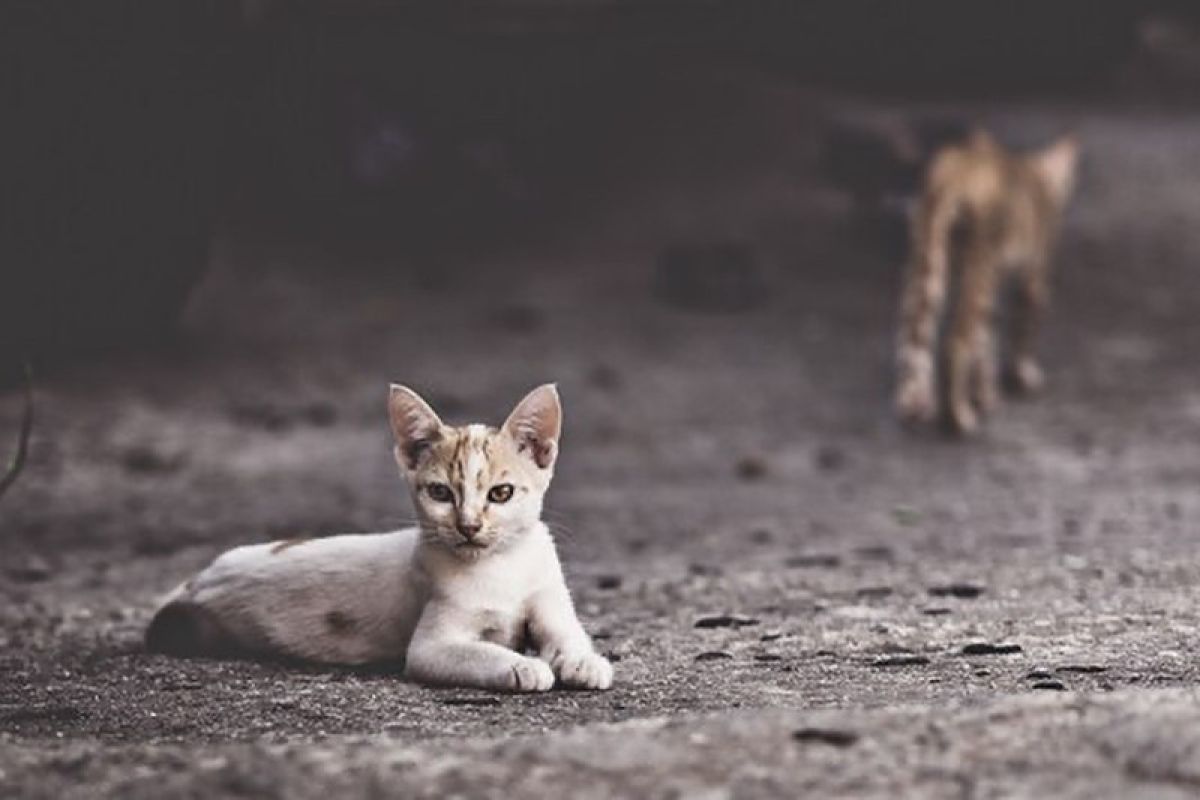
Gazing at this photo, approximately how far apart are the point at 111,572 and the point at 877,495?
348 cm

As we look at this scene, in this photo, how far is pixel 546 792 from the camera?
325 cm

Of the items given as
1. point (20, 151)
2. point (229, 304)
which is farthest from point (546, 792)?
point (229, 304)

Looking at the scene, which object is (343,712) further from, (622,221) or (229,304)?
(622,221)

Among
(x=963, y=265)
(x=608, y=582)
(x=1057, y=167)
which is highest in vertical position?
(x=1057, y=167)

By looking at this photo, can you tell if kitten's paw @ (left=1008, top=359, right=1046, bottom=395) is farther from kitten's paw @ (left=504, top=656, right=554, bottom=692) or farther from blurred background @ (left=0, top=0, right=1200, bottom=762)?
kitten's paw @ (left=504, top=656, right=554, bottom=692)

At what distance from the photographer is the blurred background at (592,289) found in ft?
21.7

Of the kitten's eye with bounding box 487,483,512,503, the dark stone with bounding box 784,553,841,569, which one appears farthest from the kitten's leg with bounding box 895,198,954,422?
the kitten's eye with bounding box 487,483,512,503

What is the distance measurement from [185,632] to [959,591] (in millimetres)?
2478

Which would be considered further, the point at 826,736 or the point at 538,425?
the point at 538,425

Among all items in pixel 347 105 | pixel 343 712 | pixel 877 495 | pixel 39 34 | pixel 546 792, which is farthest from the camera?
pixel 347 105

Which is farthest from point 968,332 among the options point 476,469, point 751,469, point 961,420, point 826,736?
point 826,736

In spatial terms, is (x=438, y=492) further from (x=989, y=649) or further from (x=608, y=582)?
(x=608, y=582)

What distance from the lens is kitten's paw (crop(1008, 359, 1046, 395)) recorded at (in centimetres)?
1113

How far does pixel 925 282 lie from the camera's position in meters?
10.0
